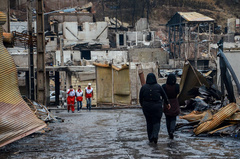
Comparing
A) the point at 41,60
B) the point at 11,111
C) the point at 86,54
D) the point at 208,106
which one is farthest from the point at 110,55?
the point at 11,111

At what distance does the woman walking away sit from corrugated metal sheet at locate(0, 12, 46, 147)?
9.56 ft

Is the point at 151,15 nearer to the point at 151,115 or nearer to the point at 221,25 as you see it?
the point at 221,25

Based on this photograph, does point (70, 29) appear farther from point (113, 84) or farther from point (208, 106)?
point (208, 106)

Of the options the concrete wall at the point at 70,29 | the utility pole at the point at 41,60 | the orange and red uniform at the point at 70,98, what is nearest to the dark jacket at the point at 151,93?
the utility pole at the point at 41,60

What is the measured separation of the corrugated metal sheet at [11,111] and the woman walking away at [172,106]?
291 centimetres

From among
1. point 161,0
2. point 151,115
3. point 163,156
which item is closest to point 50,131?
point 151,115

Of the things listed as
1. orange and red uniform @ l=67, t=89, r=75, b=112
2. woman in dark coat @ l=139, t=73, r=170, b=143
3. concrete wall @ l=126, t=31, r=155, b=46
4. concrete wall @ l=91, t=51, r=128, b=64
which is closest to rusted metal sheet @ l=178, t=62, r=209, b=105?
orange and red uniform @ l=67, t=89, r=75, b=112

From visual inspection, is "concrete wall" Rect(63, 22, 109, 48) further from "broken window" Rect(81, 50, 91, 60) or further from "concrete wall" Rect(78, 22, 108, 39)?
"broken window" Rect(81, 50, 91, 60)

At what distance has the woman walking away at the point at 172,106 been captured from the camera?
1013 centimetres

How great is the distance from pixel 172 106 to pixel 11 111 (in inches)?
145

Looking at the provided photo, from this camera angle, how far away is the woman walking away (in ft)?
33.2

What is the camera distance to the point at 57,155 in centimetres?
812

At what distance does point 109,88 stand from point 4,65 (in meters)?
16.0

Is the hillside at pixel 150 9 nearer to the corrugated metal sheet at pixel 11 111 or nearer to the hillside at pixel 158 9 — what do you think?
the hillside at pixel 158 9
